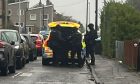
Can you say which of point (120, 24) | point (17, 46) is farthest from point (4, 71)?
point (120, 24)

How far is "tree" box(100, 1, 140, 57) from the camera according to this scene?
1352 inches

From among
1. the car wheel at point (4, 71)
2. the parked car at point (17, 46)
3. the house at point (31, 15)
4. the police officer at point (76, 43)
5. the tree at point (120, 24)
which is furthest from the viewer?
the house at point (31, 15)

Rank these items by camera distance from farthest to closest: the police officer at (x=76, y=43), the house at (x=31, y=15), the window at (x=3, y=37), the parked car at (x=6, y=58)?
the house at (x=31, y=15), the police officer at (x=76, y=43), the window at (x=3, y=37), the parked car at (x=6, y=58)

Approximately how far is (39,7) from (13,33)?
9300cm

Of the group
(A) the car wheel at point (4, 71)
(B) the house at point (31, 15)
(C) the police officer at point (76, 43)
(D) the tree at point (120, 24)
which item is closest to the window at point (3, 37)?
(A) the car wheel at point (4, 71)

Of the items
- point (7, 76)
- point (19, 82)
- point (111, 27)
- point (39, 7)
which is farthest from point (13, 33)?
point (39, 7)

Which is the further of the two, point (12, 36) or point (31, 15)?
point (31, 15)

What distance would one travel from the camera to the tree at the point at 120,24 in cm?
3434

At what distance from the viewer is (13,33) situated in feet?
81.0

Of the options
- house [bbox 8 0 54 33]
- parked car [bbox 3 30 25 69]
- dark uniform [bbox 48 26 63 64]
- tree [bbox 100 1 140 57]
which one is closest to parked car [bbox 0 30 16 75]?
parked car [bbox 3 30 25 69]

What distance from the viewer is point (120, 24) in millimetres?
34344

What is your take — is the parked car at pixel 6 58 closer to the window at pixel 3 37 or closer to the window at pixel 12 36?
the window at pixel 3 37

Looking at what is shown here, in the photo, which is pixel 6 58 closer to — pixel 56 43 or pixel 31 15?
pixel 56 43

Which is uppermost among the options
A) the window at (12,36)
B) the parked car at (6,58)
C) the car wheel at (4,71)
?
the window at (12,36)
